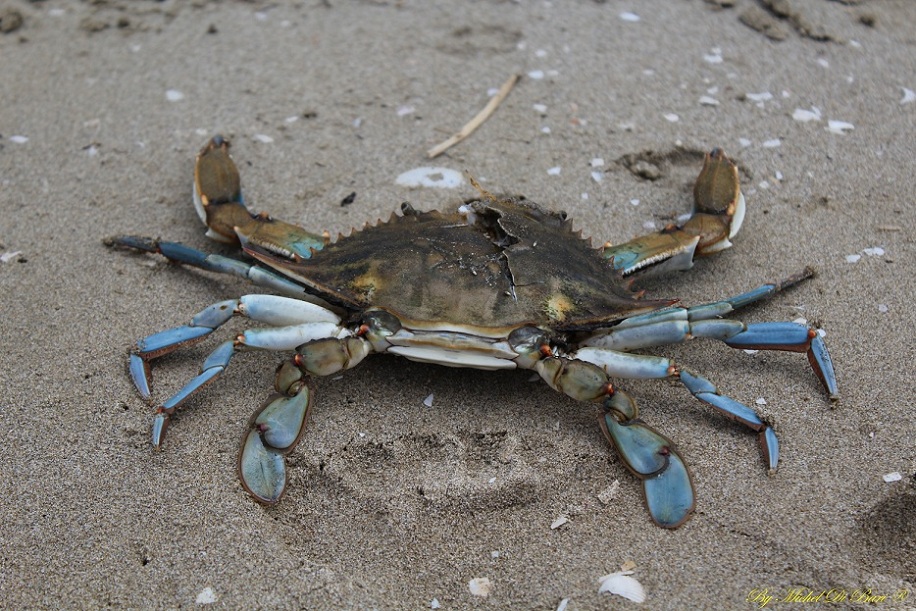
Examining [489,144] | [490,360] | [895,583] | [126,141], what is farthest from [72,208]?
[895,583]

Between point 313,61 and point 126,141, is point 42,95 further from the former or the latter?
point 313,61

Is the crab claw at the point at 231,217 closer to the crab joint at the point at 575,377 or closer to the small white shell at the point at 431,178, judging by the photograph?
the small white shell at the point at 431,178

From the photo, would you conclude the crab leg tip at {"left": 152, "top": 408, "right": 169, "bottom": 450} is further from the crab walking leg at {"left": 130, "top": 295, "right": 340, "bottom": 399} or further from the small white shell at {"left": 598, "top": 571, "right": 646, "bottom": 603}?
the small white shell at {"left": 598, "top": 571, "right": 646, "bottom": 603}

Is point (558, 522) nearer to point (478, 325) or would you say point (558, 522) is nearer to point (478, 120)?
point (478, 325)

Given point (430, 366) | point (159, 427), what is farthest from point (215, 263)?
point (430, 366)

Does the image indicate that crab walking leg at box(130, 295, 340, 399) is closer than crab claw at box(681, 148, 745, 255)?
Yes

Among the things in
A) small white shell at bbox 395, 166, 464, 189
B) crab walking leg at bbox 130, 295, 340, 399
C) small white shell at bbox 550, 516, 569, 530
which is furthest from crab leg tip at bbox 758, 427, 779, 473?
small white shell at bbox 395, 166, 464, 189
